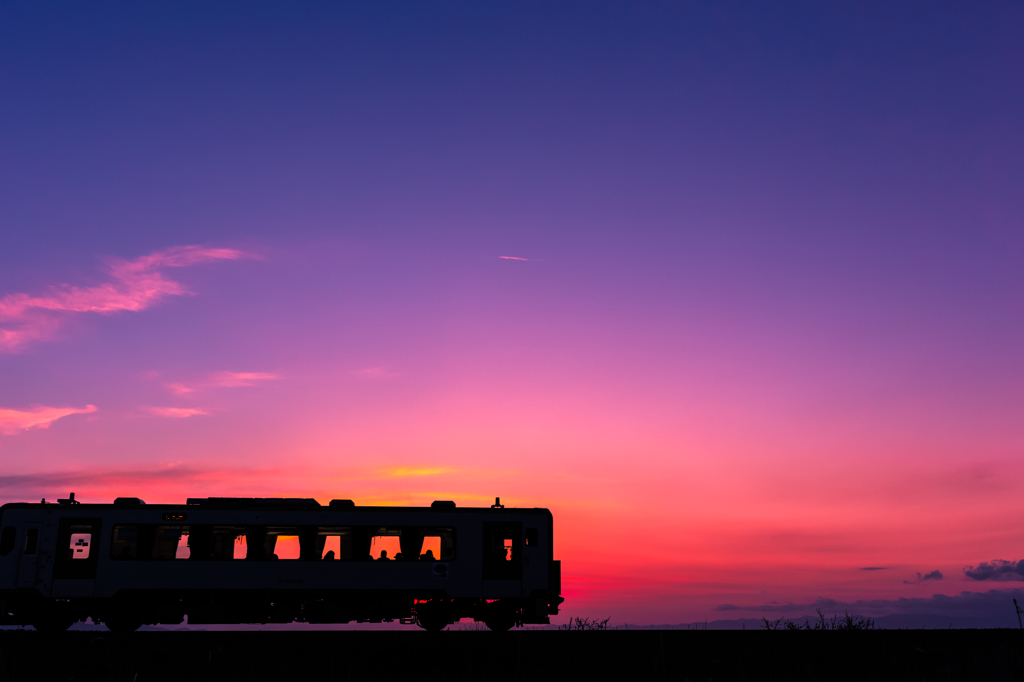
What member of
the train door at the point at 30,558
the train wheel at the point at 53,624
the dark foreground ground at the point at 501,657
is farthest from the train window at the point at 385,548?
the train door at the point at 30,558

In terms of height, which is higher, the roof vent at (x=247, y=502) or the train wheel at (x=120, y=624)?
the roof vent at (x=247, y=502)

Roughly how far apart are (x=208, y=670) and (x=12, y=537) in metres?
10.7

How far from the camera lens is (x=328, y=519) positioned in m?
24.3

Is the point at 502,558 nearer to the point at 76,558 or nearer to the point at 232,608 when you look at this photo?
the point at 232,608

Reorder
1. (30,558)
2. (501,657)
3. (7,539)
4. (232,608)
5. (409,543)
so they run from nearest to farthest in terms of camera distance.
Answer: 1. (501,657)
2. (232,608)
3. (30,558)
4. (7,539)
5. (409,543)

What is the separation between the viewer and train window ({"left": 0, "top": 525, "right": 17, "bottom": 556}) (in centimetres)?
2402

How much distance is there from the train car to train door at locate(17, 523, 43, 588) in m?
0.03

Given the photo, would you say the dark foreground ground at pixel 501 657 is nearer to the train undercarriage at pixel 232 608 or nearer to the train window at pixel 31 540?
the train undercarriage at pixel 232 608

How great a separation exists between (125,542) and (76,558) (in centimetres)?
140

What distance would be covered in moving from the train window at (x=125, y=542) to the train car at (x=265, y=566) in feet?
0.09

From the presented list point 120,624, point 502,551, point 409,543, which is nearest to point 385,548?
point 409,543

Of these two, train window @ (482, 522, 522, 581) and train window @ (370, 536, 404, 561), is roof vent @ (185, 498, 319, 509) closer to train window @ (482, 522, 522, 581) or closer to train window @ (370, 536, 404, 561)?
train window @ (370, 536, 404, 561)

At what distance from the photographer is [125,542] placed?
24.1m

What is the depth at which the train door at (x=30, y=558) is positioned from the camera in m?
23.8
